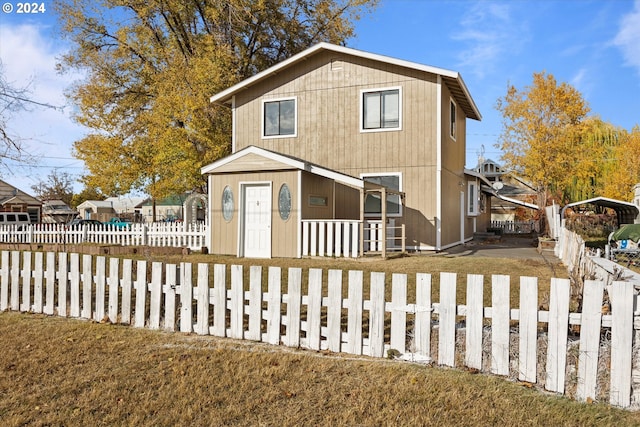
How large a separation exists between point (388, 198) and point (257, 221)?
4.77 meters

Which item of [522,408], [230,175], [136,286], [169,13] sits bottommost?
[522,408]

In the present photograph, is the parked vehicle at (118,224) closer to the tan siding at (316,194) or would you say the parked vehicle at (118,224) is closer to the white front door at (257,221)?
the white front door at (257,221)

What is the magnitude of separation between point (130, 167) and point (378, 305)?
2153cm

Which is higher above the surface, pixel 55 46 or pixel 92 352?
pixel 55 46

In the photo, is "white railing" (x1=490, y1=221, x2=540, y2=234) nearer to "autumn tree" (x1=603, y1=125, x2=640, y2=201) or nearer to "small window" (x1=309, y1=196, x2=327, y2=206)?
"autumn tree" (x1=603, y1=125, x2=640, y2=201)

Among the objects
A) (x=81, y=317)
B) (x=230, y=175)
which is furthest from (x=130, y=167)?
(x=81, y=317)

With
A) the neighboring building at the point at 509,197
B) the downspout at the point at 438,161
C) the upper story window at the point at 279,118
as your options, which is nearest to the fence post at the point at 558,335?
the downspout at the point at 438,161

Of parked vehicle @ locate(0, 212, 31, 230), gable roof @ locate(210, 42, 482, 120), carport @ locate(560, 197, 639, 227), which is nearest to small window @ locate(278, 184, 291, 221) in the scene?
gable roof @ locate(210, 42, 482, 120)

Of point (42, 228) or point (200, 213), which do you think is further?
point (200, 213)

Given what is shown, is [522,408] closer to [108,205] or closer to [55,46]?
[55,46]

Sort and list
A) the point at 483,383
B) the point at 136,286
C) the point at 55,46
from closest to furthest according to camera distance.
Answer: the point at 483,383, the point at 136,286, the point at 55,46

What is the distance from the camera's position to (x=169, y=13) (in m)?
25.8

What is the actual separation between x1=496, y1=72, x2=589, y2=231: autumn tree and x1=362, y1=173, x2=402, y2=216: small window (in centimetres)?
1504

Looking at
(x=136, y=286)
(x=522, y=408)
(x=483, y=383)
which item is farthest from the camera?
(x=136, y=286)
